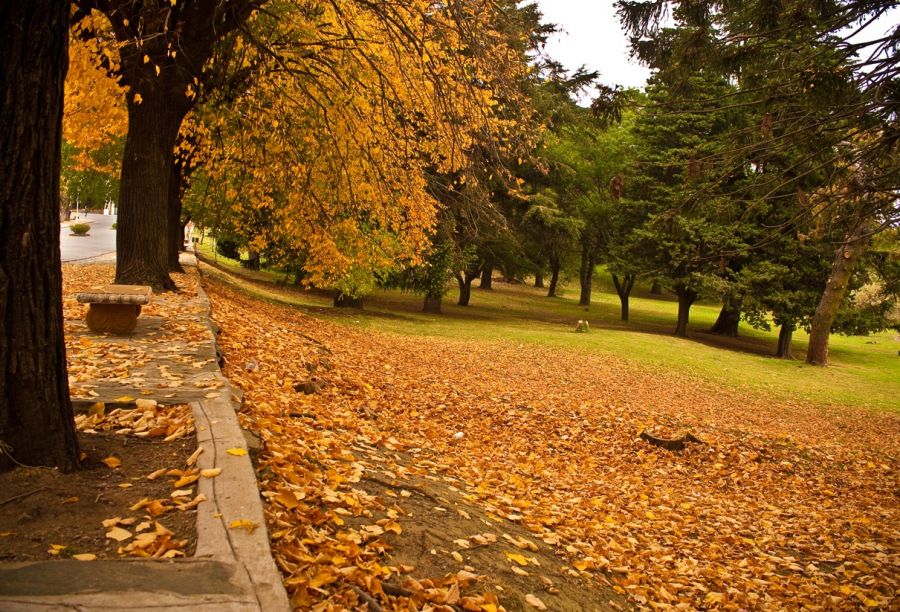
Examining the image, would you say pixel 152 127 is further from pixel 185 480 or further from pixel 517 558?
pixel 517 558

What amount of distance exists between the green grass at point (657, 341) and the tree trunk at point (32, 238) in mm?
15513

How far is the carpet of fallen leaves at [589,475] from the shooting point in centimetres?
394

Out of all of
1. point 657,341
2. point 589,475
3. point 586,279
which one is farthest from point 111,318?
point 586,279

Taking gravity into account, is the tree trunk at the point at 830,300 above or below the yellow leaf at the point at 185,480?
above

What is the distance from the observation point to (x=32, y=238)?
135 inches

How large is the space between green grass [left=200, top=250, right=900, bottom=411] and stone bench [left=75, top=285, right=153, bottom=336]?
469 inches

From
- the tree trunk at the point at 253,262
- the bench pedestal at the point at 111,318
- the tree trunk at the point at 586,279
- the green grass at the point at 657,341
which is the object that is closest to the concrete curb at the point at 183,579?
the bench pedestal at the point at 111,318

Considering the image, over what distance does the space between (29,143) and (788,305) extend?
25.6m

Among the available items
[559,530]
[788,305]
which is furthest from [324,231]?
[788,305]

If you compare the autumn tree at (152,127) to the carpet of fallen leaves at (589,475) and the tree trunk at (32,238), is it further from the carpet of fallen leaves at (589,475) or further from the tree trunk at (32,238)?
the tree trunk at (32,238)

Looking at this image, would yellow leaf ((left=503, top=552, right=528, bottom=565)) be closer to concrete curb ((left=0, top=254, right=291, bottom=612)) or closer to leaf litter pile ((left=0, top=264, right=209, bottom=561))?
concrete curb ((left=0, top=254, right=291, bottom=612))

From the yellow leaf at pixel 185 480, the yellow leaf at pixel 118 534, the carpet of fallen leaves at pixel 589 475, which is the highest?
the yellow leaf at pixel 185 480

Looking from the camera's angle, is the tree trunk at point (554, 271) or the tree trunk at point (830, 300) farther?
the tree trunk at point (554, 271)

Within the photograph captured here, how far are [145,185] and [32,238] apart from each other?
7.92m
